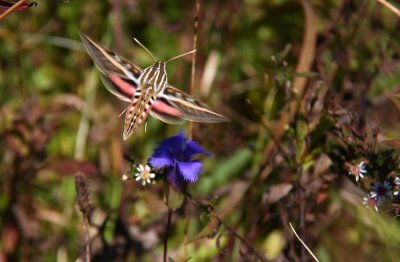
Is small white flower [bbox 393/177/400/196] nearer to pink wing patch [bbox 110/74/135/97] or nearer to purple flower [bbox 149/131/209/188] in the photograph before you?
purple flower [bbox 149/131/209/188]

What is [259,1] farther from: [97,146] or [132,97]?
[132,97]

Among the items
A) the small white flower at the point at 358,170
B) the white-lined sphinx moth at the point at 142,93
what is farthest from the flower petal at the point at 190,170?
the small white flower at the point at 358,170

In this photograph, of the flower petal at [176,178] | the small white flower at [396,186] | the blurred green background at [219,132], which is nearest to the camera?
the small white flower at [396,186]

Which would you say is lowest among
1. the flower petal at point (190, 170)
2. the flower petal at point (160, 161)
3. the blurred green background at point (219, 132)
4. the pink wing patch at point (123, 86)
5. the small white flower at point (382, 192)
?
the blurred green background at point (219, 132)

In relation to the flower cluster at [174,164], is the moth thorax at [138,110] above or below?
above

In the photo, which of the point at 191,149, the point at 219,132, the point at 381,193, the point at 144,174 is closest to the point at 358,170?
the point at 381,193

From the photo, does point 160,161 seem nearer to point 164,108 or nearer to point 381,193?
point 164,108

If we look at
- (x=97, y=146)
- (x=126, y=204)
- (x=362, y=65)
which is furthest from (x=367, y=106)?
(x=97, y=146)

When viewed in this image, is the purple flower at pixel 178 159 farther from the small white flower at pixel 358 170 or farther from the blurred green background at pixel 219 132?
the small white flower at pixel 358 170
